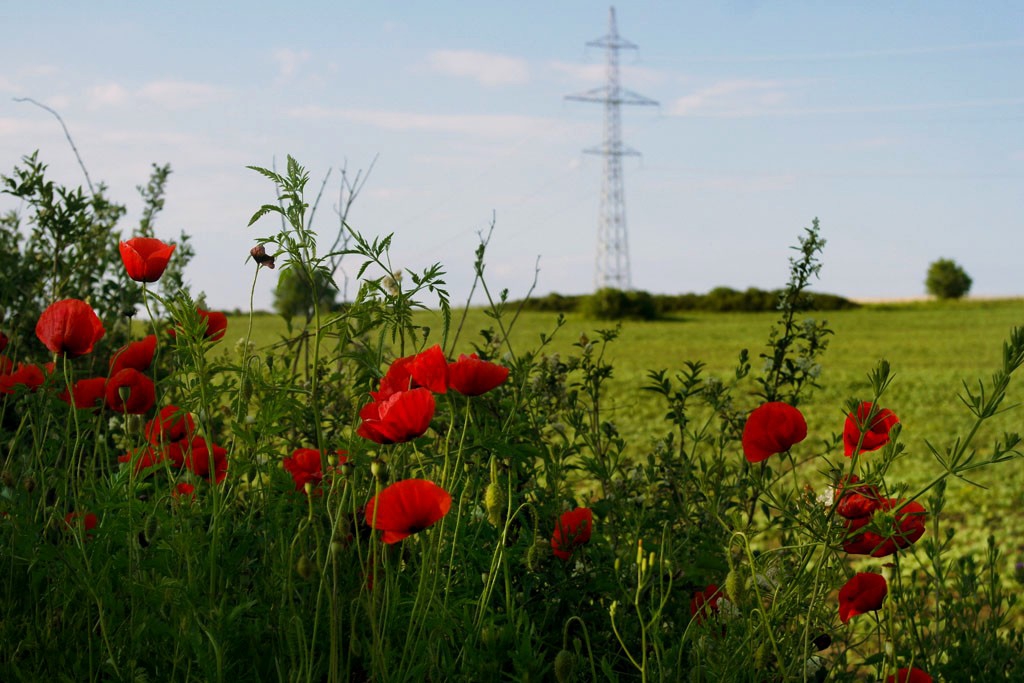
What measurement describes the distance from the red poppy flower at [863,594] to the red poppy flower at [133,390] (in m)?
1.47

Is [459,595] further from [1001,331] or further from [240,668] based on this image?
[1001,331]

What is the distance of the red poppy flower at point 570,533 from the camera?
1.95 meters

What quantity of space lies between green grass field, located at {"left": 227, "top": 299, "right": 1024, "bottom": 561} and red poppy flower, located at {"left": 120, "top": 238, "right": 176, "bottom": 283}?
41.4 inches

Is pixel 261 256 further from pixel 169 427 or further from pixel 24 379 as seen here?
pixel 24 379

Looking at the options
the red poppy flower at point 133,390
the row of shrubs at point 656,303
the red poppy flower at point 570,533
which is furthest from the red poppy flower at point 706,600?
the row of shrubs at point 656,303

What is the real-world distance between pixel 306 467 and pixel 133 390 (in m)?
0.45

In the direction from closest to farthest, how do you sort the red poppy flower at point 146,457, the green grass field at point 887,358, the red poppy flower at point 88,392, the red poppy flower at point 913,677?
the red poppy flower at point 913,677
the red poppy flower at point 146,457
the red poppy flower at point 88,392
the green grass field at point 887,358

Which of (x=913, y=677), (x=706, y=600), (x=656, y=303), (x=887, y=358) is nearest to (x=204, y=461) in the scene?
(x=706, y=600)

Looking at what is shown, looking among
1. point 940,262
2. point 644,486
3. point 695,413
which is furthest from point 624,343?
point 940,262

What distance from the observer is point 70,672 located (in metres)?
1.74

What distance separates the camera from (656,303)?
3328 centimetres

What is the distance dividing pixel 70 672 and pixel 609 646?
1058 millimetres

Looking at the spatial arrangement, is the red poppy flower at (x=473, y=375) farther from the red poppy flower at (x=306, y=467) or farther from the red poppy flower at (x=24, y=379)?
the red poppy flower at (x=24, y=379)

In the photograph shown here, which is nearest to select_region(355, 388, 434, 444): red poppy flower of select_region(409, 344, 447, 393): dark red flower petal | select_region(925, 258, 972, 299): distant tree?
select_region(409, 344, 447, 393): dark red flower petal
